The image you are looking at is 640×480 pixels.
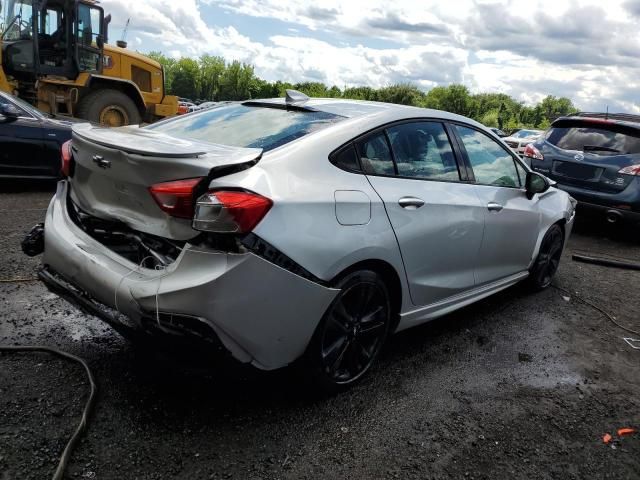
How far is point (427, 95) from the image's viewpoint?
106 metres

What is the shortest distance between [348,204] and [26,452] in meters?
1.81

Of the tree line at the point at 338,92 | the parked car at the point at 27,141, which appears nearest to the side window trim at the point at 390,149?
the parked car at the point at 27,141

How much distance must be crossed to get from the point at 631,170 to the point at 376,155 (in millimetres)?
5378

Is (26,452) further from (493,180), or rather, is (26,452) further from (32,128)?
(32,128)

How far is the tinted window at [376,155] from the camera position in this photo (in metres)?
3.00

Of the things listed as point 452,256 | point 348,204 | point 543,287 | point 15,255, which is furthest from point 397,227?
point 15,255

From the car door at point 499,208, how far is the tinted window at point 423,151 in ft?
0.71

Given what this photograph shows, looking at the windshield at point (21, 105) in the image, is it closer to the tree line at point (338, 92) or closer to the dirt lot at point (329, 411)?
the dirt lot at point (329, 411)

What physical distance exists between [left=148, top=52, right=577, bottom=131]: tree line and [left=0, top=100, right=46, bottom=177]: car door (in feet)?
260

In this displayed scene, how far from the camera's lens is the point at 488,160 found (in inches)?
160

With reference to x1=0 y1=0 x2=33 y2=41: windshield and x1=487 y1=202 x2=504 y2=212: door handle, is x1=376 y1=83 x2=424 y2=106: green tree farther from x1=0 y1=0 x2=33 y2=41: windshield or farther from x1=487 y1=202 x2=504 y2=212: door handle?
x1=487 y1=202 x2=504 y2=212: door handle

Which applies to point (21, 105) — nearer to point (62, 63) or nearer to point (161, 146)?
point (62, 63)

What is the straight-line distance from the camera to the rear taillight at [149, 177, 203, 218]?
7.74ft

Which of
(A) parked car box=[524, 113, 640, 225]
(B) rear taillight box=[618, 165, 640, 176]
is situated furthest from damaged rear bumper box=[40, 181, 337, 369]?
(B) rear taillight box=[618, 165, 640, 176]
